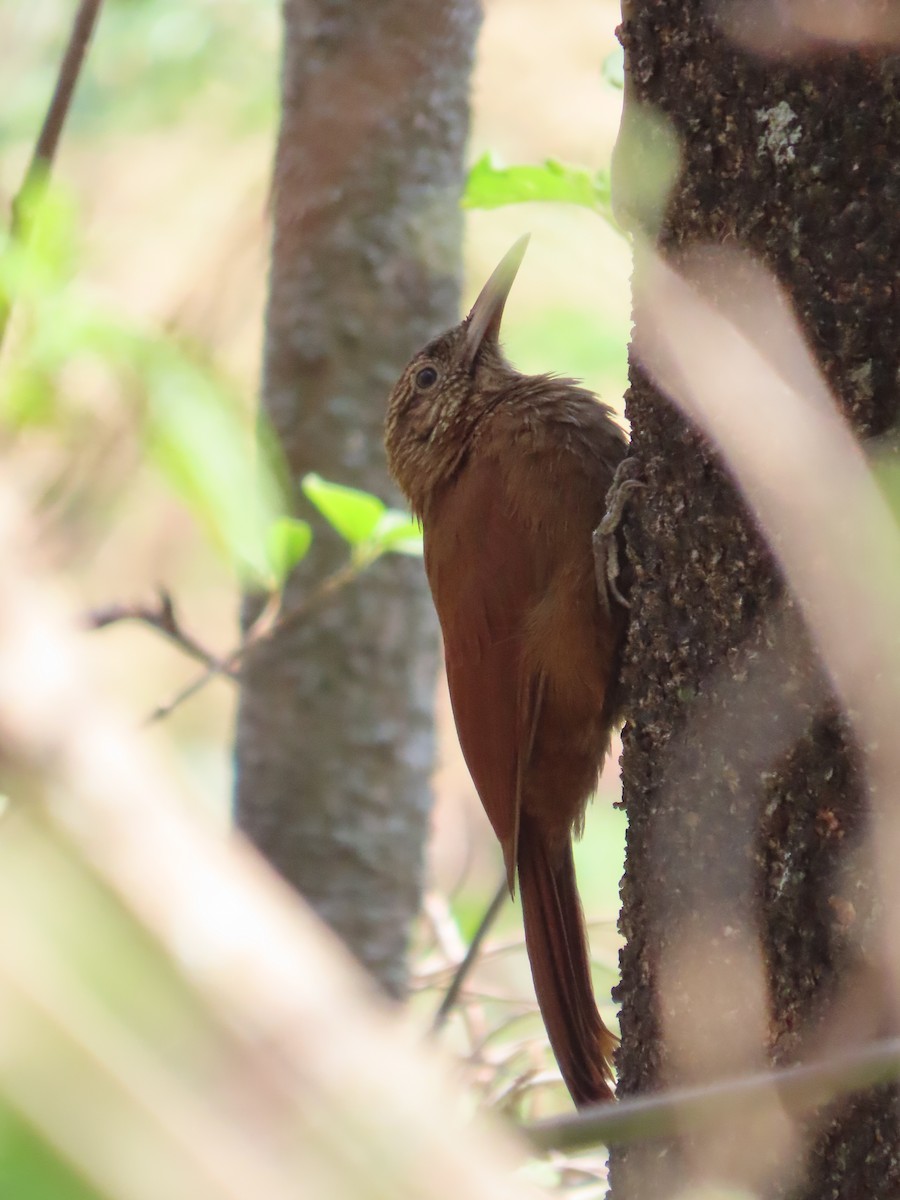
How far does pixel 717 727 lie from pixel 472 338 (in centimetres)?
177

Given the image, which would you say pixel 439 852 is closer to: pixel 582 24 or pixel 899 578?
pixel 582 24

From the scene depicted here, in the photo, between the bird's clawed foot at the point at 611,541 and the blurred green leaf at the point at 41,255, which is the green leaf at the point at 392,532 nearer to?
the bird's clawed foot at the point at 611,541

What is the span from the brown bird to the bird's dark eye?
0.41 meters

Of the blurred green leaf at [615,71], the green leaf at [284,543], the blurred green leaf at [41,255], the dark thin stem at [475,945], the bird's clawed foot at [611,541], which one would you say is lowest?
the dark thin stem at [475,945]

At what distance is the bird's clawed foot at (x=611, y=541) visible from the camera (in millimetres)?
2115

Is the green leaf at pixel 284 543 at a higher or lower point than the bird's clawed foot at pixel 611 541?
higher

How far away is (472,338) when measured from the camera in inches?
123

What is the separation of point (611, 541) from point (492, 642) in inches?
16.8

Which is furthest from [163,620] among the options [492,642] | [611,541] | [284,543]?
[611,541]

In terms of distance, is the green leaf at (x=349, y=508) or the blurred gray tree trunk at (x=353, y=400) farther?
the blurred gray tree trunk at (x=353, y=400)

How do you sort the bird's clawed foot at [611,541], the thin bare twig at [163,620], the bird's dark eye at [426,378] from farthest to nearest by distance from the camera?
the bird's dark eye at [426,378], the thin bare twig at [163,620], the bird's clawed foot at [611,541]

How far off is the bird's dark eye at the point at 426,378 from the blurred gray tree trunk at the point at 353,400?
23.7 inches

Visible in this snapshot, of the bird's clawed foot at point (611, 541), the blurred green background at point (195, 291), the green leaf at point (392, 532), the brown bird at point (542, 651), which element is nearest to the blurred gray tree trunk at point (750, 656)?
the bird's clawed foot at point (611, 541)

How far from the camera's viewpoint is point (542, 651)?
2439 mm
